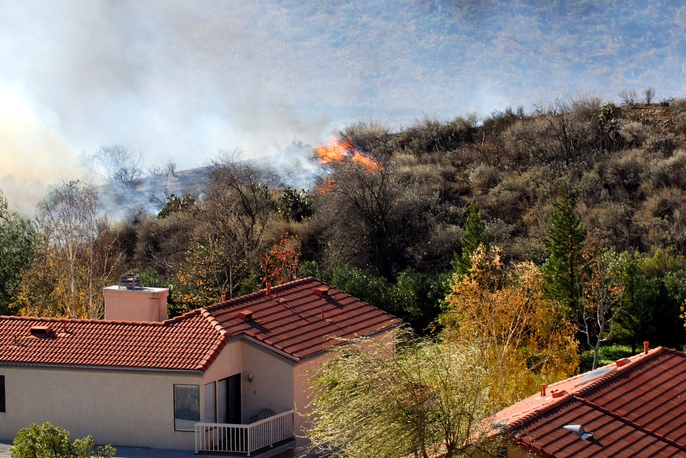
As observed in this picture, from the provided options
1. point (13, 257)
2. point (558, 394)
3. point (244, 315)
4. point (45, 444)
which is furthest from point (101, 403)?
point (13, 257)

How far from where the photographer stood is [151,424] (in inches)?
930

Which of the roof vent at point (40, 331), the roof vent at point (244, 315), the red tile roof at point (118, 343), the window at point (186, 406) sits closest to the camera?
the window at point (186, 406)

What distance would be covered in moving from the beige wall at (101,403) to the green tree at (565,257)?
16019 mm

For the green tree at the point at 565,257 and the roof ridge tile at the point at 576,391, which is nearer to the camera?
the roof ridge tile at the point at 576,391

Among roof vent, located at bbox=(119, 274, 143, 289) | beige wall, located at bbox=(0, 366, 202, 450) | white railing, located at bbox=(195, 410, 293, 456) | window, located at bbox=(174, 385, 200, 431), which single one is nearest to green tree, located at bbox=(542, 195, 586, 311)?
white railing, located at bbox=(195, 410, 293, 456)

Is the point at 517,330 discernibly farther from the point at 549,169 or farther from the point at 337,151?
the point at 337,151

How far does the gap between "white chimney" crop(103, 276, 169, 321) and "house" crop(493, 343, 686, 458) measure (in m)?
10.8

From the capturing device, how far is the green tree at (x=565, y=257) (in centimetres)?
3497

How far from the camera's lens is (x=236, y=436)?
23234mm

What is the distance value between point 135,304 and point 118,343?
2543 mm

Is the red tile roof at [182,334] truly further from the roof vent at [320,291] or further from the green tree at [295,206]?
the green tree at [295,206]

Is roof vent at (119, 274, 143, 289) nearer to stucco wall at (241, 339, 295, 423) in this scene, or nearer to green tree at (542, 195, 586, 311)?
stucco wall at (241, 339, 295, 423)

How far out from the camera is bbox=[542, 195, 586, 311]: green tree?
115ft

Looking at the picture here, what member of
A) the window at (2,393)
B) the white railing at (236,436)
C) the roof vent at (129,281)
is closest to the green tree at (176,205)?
the roof vent at (129,281)
